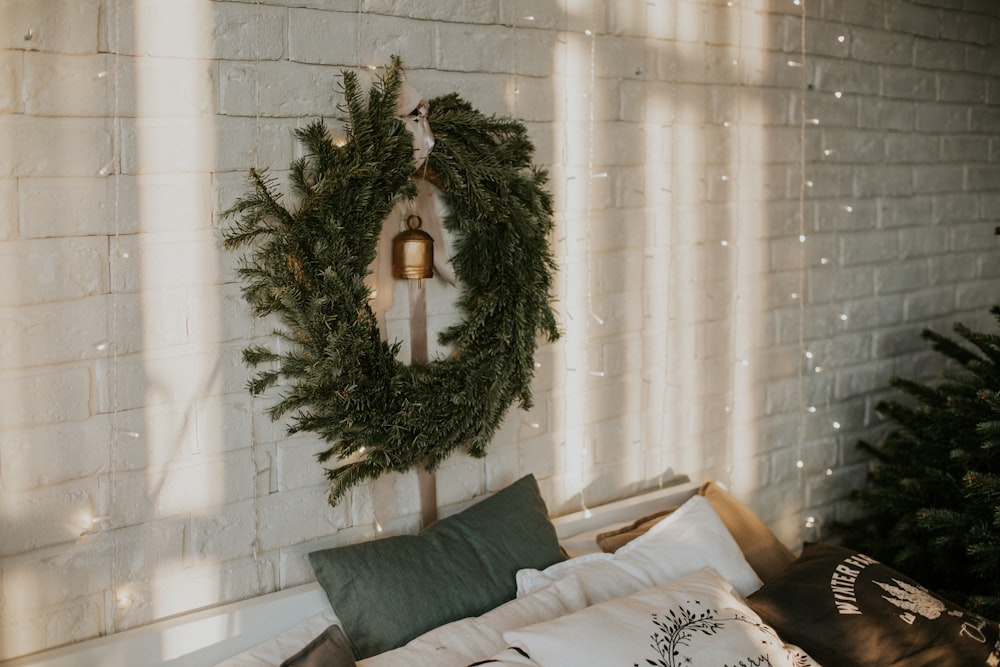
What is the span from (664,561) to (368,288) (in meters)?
0.83

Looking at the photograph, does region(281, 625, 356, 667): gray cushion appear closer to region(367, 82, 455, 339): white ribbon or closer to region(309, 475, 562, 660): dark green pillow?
region(309, 475, 562, 660): dark green pillow

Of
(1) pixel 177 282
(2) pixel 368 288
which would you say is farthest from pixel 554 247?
(1) pixel 177 282

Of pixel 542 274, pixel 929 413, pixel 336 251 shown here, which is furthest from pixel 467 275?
pixel 929 413

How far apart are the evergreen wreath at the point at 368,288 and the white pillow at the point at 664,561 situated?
0.31 metres

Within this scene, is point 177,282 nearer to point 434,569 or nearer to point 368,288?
point 368,288

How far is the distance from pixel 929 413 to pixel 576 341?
1040 millimetres

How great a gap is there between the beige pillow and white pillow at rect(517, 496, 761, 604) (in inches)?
3.4

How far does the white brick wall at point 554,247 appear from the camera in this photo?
4.80 ft

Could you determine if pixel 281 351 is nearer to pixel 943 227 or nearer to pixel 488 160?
pixel 488 160

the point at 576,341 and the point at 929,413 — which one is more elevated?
the point at 576,341

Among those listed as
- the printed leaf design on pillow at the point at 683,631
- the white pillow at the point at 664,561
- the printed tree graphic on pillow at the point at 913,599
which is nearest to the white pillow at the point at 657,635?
the printed leaf design on pillow at the point at 683,631

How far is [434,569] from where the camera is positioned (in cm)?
173

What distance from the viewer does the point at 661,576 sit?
1.89 metres

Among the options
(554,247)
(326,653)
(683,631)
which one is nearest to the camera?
(326,653)
